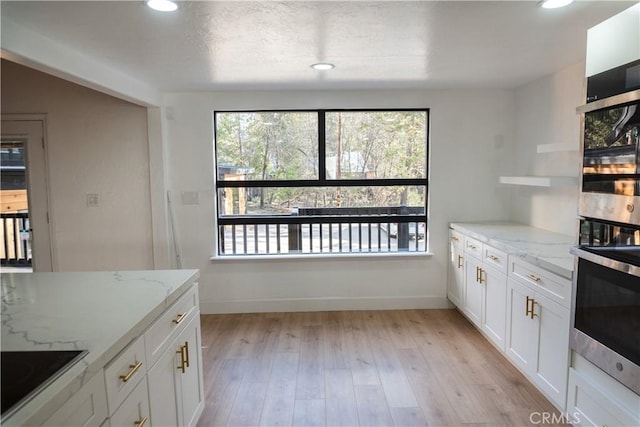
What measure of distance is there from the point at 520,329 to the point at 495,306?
375 mm

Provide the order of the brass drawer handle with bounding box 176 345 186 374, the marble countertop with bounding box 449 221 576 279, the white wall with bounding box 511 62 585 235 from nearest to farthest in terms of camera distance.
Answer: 1. the brass drawer handle with bounding box 176 345 186 374
2. the marble countertop with bounding box 449 221 576 279
3. the white wall with bounding box 511 62 585 235

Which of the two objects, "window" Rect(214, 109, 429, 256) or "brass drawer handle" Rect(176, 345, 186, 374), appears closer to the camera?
"brass drawer handle" Rect(176, 345, 186, 374)

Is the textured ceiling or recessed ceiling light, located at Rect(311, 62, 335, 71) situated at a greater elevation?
recessed ceiling light, located at Rect(311, 62, 335, 71)

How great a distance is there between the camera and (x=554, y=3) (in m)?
1.82

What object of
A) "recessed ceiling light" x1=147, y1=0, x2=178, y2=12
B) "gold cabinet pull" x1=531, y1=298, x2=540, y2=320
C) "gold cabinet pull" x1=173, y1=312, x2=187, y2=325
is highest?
"recessed ceiling light" x1=147, y1=0, x2=178, y2=12

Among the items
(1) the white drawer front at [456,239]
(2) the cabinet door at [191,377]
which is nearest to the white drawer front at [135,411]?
(2) the cabinet door at [191,377]

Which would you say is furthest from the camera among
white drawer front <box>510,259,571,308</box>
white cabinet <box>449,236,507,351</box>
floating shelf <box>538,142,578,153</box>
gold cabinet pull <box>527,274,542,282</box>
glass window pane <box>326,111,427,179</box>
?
glass window pane <box>326,111,427,179</box>

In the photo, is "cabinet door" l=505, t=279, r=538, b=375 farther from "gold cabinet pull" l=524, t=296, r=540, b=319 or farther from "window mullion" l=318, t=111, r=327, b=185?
"window mullion" l=318, t=111, r=327, b=185

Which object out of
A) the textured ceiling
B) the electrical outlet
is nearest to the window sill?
the electrical outlet

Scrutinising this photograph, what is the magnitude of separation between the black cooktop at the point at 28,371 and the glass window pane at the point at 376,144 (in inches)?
122

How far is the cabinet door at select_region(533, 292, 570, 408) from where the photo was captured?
84.3 inches

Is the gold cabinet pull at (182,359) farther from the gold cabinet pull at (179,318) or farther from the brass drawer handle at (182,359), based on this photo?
the gold cabinet pull at (179,318)

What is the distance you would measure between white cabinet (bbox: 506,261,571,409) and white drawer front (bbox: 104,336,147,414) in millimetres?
2120

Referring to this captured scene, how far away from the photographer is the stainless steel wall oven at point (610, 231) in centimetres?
161
